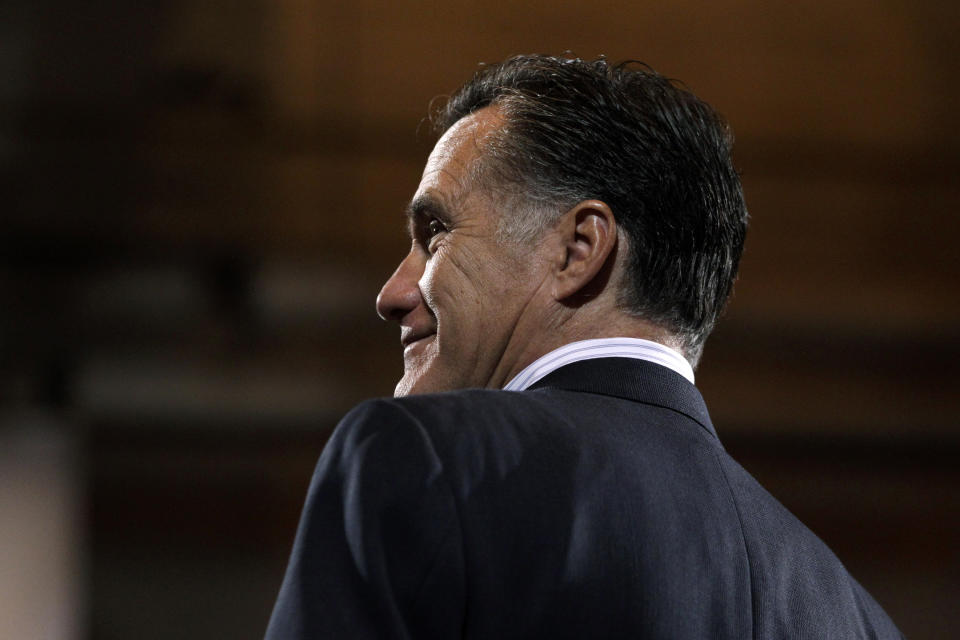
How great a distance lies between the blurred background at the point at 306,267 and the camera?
7.34 feet

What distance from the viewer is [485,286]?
0.85 m

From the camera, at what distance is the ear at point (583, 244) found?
0.80 metres

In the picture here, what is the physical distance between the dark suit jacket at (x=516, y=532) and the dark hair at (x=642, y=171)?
0.69 ft

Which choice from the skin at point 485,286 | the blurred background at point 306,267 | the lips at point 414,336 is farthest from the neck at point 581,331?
the blurred background at point 306,267

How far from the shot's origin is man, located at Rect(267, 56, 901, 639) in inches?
21.2

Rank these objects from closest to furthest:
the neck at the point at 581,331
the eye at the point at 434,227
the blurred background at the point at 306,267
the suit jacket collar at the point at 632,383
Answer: the suit jacket collar at the point at 632,383, the neck at the point at 581,331, the eye at the point at 434,227, the blurred background at the point at 306,267

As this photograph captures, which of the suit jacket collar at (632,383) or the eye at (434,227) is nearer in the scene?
the suit jacket collar at (632,383)

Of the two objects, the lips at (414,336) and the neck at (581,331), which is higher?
the neck at (581,331)

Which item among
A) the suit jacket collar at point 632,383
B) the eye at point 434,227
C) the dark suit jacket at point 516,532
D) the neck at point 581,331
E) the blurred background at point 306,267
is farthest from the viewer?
the blurred background at point 306,267

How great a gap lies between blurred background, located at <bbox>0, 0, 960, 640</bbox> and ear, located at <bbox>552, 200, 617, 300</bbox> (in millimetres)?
1529

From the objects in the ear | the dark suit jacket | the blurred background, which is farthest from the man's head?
the blurred background

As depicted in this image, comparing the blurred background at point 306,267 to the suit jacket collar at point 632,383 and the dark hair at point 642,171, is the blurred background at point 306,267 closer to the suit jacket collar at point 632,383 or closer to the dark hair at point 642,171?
the dark hair at point 642,171

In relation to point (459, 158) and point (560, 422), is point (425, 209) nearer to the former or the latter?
point (459, 158)

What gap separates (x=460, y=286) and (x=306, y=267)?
59.3 inches
